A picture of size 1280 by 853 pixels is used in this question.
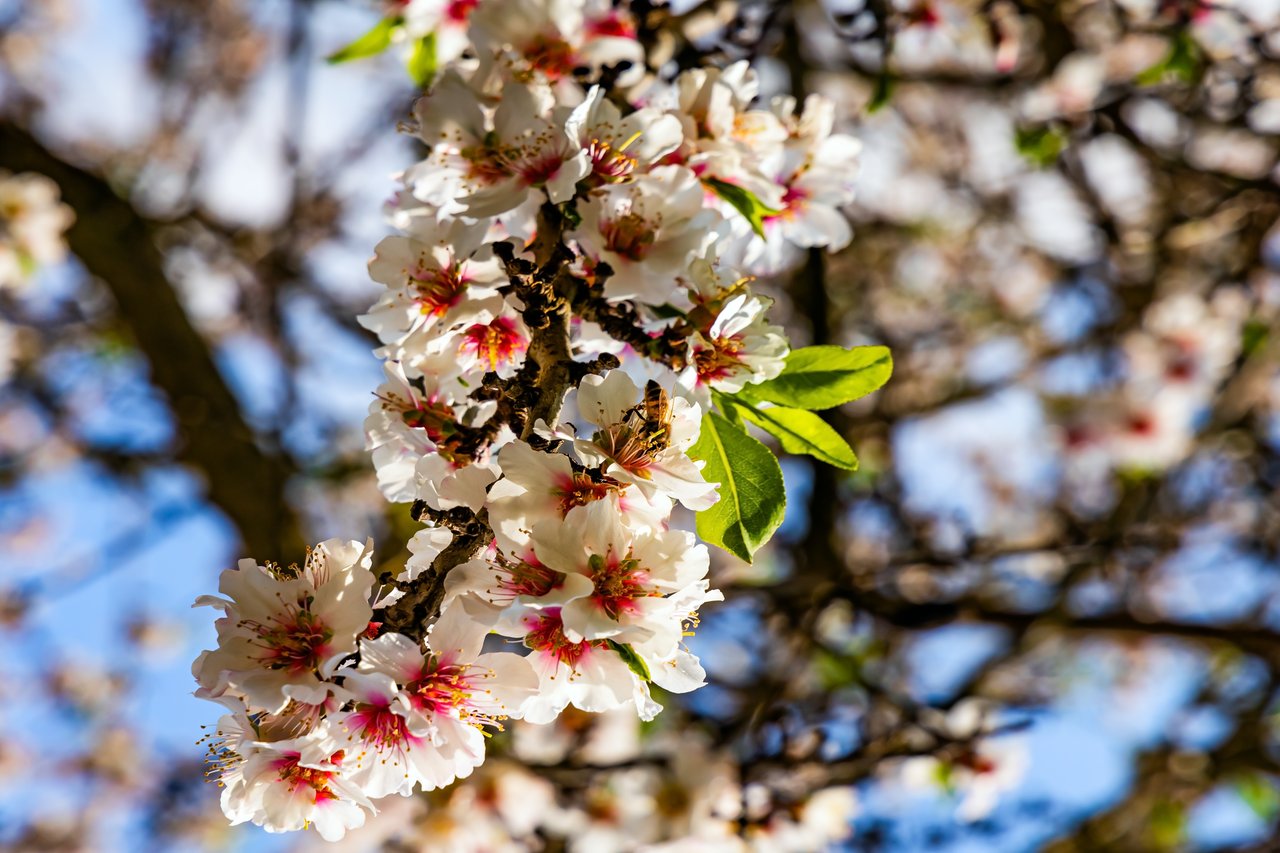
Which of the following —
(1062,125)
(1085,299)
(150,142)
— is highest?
(1062,125)

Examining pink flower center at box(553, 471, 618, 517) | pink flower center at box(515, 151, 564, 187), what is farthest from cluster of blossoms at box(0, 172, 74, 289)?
pink flower center at box(553, 471, 618, 517)

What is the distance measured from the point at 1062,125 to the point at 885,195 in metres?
3.42

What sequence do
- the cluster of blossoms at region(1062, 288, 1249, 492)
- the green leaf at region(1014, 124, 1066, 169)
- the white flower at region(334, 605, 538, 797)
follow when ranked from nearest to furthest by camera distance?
the white flower at region(334, 605, 538, 797)
the green leaf at region(1014, 124, 1066, 169)
the cluster of blossoms at region(1062, 288, 1249, 492)

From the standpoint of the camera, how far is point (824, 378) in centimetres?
119

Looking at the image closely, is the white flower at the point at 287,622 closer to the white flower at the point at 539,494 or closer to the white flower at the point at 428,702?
the white flower at the point at 428,702

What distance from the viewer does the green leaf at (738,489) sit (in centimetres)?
110

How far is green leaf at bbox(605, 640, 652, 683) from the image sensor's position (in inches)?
40.4

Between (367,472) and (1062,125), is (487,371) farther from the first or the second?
(367,472)

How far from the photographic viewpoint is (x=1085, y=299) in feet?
14.1

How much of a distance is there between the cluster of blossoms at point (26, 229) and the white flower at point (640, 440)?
3.29 m

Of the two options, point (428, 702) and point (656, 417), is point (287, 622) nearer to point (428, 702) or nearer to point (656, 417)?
point (428, 702)

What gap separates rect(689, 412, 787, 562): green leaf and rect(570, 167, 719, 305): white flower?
185 millimetres

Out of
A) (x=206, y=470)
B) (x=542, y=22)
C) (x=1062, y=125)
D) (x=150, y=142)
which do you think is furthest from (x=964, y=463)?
(x=542, y=22)

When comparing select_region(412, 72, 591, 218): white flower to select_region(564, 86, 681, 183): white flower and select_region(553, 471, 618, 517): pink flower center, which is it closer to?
select_region(564, 86, 681, 183): white flower
